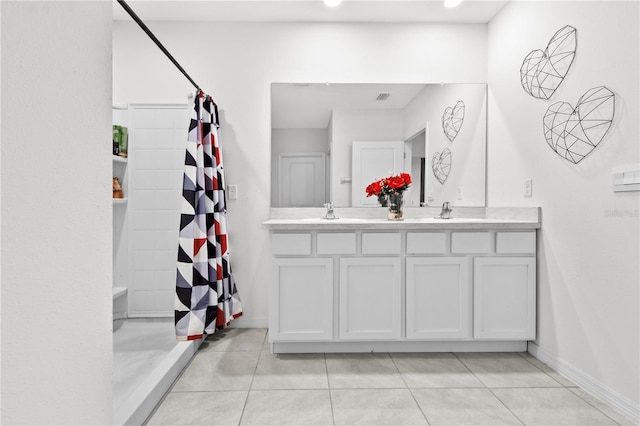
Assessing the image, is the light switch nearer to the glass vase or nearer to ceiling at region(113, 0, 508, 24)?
the glass vase

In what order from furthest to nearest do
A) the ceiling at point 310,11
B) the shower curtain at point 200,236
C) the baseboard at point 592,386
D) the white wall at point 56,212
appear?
the ceiling at point 310,11 → the shower curtain at point 200,236 → the baseboard at point 592,386 → the white wall at point 56,212

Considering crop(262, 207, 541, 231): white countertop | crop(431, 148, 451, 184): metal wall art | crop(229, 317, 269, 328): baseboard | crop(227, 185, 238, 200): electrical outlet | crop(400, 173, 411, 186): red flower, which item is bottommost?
crop(229, 317, 269, 328): baseboard

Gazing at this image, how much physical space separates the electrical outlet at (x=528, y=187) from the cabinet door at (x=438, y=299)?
0.60 metres

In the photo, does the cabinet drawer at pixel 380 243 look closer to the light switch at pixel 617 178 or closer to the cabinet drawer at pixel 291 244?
the cabinet drawer at pixel 291 244

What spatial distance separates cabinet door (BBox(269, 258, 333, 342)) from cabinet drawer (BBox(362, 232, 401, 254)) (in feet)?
0.83

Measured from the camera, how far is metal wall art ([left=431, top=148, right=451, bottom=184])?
2734 mm

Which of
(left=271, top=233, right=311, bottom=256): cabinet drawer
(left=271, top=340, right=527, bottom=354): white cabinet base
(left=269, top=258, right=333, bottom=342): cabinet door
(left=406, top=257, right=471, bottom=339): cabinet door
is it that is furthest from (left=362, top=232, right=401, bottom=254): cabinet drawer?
(left=271, top=340, right=527, bottom=354): white cabinet base

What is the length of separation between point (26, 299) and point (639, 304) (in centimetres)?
211

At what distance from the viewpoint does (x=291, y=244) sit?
83.9 inches

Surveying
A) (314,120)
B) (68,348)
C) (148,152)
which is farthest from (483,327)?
(148,152)

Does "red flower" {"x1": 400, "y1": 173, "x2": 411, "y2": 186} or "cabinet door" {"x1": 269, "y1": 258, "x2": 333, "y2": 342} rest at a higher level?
"red flower" {"x1": 400, "y1": 173, "x2": 411, "y2": 186}

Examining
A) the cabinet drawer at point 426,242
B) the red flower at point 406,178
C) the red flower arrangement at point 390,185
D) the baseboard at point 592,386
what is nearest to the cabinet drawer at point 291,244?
the cabinet drawer at point 426,242

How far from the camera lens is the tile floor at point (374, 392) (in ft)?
5.04

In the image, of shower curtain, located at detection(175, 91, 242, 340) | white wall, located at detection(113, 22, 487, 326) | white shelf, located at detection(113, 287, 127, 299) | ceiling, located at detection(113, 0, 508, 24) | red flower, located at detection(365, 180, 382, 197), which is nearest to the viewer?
shower curtain, located at detection(175, 91, 242, 340)
